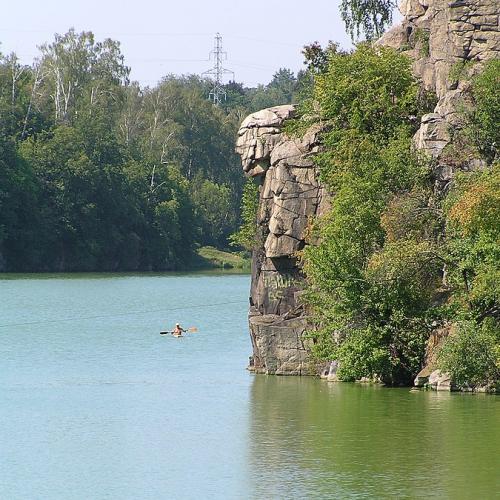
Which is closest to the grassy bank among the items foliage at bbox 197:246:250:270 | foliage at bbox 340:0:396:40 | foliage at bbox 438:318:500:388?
foliage at bbox 197:246:250:270

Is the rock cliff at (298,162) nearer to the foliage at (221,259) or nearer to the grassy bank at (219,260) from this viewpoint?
the grassy bank at (219,260)

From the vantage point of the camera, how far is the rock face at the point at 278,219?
38156mm

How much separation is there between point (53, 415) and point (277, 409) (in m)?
5.37

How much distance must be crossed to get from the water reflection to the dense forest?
72.2 meters

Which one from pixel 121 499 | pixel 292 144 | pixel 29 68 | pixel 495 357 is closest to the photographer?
pixel 121 499

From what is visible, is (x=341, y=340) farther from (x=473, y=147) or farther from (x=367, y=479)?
(x=367, y=479)

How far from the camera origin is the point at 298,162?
39.6 meters

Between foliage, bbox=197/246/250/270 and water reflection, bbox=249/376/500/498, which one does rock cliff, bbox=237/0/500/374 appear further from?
foliage, bbox=197/246/250/270

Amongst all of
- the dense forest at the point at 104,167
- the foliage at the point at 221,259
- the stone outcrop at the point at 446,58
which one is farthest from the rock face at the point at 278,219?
the foliage at the point at 221,259

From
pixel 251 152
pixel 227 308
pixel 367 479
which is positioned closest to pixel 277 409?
pixel 367 479

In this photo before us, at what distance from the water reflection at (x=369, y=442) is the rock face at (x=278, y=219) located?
307 cm

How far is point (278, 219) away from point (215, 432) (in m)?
11.4

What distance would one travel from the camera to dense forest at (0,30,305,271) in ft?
349

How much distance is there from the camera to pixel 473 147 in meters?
36.1
